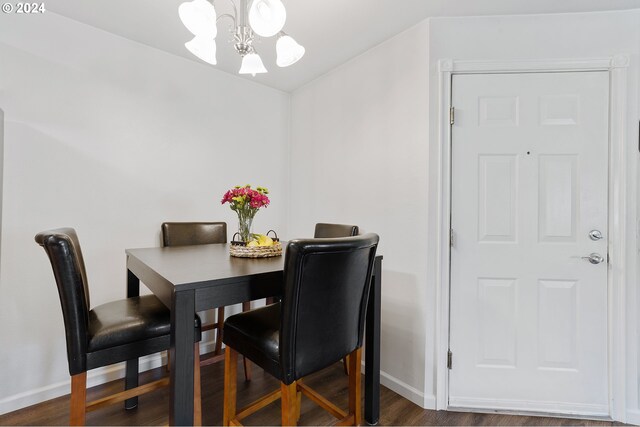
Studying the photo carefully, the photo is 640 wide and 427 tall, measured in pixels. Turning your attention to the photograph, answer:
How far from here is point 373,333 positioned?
5.56ft

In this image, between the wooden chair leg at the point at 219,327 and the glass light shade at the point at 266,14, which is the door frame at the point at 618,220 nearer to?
the glass light shade at the point at 266,14

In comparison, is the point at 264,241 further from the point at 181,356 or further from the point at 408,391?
the point at 408,391

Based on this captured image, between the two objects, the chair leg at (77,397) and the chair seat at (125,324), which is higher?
the chair seat at (125,324)

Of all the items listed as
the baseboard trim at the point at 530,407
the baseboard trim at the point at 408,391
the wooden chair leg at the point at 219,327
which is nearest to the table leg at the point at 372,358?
the baseboard trim at the point at 408,391

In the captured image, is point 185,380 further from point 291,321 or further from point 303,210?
point 303,210

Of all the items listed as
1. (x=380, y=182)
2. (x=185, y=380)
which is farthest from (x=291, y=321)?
(x=380, y=182)

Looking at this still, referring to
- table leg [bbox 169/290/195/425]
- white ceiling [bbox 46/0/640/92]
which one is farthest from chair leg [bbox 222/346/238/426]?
white ceiling [bbox 46/0/640/92]

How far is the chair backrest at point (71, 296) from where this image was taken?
1146mm

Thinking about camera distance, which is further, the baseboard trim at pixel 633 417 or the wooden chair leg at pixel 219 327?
the wooden chair leg at pixel 219 327

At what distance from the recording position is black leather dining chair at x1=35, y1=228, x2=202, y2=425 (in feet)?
3.80

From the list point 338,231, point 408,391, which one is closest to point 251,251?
point 338,231

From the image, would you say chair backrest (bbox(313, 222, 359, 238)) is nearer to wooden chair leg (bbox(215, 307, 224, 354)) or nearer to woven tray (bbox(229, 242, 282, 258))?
woven tray (bbox(229, 242, 282, 258))

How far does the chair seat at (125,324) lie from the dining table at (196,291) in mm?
164

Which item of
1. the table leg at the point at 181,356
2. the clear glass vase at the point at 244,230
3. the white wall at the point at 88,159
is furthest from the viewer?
the white wall at the point at 88,159
